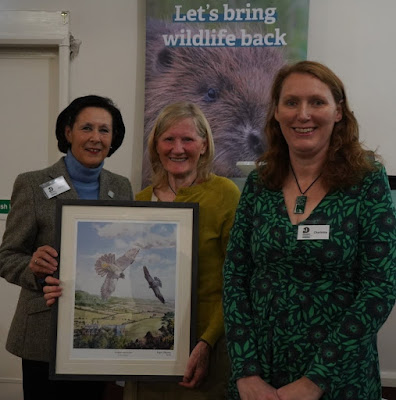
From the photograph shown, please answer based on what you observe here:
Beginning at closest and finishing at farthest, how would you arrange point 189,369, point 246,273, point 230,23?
point 246,273 → point 189,369 → point 230,23

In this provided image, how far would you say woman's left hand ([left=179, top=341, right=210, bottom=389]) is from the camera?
166cm

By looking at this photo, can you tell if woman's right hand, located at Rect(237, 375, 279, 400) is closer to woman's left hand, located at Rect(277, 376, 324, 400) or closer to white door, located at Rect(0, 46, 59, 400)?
woman's left hand, located at Rect(277, 376, 324, 400)

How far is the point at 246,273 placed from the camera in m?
1.52

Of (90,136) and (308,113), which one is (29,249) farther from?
(308,113)

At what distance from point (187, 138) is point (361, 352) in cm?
89

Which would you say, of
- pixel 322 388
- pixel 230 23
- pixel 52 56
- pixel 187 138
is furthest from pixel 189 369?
pixel 52 56

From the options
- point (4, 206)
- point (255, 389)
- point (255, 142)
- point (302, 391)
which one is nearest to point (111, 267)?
point (255, 389)

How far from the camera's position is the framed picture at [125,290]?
5.58ft

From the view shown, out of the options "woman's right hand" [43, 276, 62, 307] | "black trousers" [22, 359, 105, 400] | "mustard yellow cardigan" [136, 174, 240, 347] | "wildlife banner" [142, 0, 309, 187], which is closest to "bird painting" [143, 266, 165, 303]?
"mustard yellow cardigan" [136, 174, 240, 347]

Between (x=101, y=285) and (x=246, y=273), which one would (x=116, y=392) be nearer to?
(x=101, y=285)

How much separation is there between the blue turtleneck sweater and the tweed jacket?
39 mm

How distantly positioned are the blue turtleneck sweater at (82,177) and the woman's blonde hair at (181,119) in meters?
0.25

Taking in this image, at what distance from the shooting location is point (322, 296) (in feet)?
4.44

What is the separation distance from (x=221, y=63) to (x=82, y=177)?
199 centimetres
